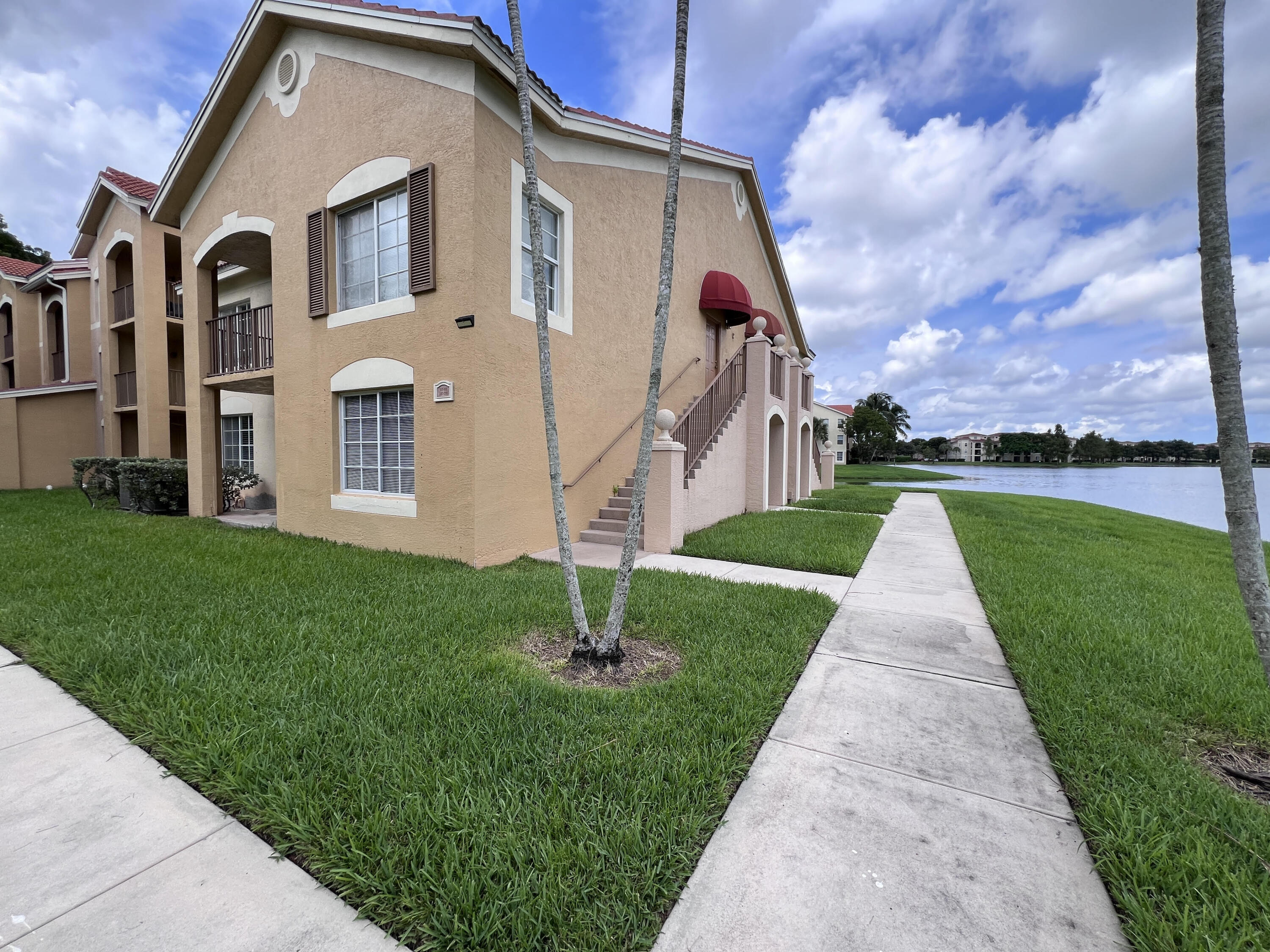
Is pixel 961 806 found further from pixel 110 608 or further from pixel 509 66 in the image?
pixel 509 66

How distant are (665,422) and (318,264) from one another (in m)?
5.63

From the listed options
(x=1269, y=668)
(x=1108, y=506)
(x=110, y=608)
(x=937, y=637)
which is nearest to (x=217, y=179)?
(x=110, y=608)

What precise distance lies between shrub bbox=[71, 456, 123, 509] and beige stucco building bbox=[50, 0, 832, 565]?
→ 12.8 feet

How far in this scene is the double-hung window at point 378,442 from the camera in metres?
7.30

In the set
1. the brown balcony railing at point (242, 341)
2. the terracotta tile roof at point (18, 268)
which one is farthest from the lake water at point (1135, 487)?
the terracotta tile roof at point (18, 268)

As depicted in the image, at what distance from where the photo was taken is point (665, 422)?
7.59 metres

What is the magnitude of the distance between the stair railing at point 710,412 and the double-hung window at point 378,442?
390 centimetres

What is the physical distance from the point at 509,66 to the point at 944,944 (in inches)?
323

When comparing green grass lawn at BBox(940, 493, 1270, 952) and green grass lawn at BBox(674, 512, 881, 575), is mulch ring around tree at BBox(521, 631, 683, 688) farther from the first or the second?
green grass lawn at BBox(674, 512, 881, 575)

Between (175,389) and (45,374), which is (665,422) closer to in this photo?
(175,389)

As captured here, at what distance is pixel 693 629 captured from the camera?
13.9ft

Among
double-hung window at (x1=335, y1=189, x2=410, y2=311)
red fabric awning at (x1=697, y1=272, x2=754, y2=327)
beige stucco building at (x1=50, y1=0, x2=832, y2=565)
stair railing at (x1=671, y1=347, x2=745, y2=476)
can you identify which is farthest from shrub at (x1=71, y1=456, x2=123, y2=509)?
red fabric awning at (x1=697, y1=272, x2=754, y2=327)

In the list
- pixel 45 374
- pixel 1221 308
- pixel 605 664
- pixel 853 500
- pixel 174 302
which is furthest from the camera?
pixel 45 374

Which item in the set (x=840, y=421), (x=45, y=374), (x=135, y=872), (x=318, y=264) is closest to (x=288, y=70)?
(x=318, y=264)
